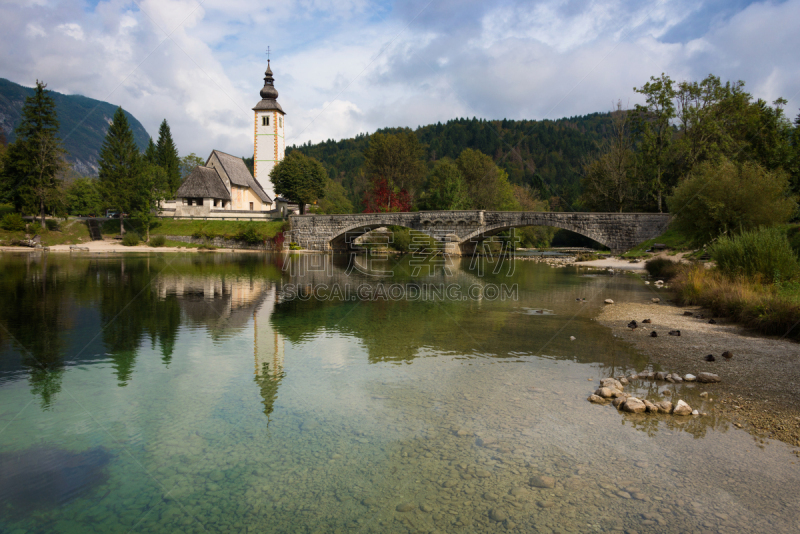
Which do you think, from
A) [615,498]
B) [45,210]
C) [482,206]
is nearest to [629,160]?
[482,206]

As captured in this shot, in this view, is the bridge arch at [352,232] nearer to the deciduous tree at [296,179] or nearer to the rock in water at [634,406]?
the deciduous tree at [296,179]

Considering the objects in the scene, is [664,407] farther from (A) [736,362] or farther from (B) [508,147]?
(B) [508,147]

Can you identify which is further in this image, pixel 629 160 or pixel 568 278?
pixel 629 160

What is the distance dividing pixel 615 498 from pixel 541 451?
1.24 m

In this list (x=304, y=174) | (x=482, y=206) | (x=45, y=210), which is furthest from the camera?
(x=482, y=206)

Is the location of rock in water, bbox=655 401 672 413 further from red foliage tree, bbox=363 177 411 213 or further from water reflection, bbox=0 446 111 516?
red foliage tree, bbox=363 177 411 213

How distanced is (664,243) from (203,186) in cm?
5625

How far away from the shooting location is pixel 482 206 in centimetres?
7056

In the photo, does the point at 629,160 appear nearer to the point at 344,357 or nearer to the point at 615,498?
the point at 344,357

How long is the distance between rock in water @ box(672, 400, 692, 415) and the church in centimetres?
6118

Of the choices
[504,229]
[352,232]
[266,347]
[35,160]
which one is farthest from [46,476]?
[35,160]

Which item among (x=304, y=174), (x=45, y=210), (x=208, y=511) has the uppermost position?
(x=304, y=174)

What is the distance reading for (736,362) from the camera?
32.6 ft

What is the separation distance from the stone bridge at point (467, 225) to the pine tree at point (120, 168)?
63.9 feet
